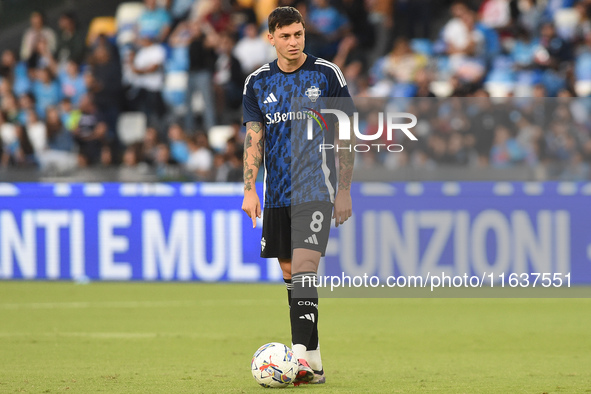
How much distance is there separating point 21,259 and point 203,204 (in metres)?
2.49

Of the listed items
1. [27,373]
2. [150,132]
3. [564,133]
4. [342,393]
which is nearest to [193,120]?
[150,132]

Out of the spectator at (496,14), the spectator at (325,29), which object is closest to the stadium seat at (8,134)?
the spectator at (325,29)

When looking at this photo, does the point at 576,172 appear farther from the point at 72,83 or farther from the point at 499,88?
the point at 72,83

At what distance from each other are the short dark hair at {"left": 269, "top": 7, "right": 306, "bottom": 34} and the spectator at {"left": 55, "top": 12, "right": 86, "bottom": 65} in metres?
11.6

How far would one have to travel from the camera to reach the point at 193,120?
14.9 m

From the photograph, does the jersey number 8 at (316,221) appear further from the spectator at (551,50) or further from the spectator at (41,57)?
the spectator at (41,57)

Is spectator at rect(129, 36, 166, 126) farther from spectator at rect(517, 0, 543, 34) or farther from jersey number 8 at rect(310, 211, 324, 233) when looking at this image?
jersey number 8 at rect(310, 211, 324, 233)

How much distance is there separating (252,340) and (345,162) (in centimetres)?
265

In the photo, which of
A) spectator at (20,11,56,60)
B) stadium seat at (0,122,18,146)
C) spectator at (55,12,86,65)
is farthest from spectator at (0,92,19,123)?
spectator at (55,12,86,65)

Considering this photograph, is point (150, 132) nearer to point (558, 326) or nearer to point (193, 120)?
point (193, 120)

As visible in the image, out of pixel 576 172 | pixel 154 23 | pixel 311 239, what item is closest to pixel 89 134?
pixel 154 23

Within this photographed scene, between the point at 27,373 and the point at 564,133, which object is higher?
the point at 564,133

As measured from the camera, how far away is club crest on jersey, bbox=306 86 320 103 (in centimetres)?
568

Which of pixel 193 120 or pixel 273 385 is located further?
pixel 193 120
